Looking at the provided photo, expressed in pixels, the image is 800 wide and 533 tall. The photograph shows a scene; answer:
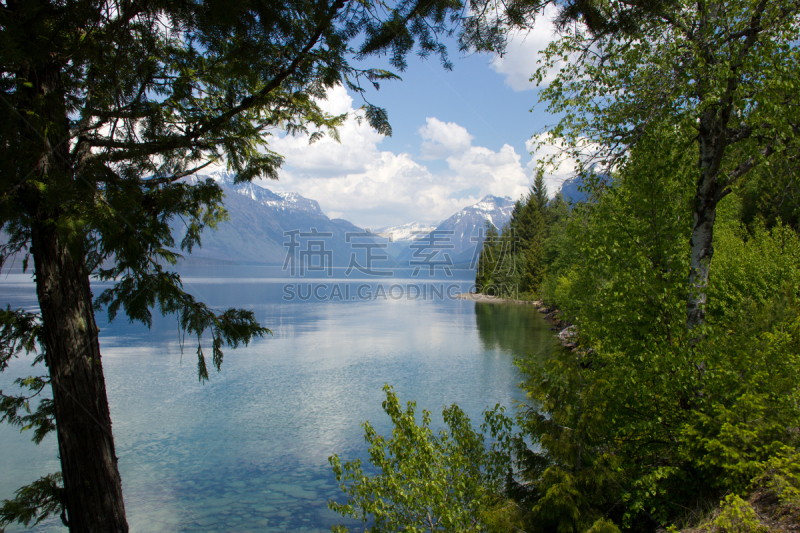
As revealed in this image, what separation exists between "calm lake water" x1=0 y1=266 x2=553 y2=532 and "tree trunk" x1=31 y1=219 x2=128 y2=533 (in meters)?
5.42

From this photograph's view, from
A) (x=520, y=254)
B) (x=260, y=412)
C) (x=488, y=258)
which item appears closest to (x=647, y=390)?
(x=260, y=412)

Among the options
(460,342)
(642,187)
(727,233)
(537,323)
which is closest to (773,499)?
(642,187)

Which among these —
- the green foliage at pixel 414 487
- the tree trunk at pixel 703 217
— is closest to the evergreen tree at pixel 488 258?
the tree trunk at pixel 703 217

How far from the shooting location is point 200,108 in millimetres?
5207

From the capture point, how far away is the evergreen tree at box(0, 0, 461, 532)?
3.36 meters

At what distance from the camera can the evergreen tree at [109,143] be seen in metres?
3.36

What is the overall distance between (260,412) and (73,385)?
11533 millimetres

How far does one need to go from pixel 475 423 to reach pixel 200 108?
1110 centimetres

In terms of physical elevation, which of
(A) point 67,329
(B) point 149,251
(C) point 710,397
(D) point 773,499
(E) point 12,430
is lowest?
(E) point 12,430

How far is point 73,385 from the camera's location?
13.4 feet

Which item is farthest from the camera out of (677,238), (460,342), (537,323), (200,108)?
(537,323)

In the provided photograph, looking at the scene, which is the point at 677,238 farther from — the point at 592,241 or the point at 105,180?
the point at 105,180

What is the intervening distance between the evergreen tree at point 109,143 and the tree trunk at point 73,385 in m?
0.01

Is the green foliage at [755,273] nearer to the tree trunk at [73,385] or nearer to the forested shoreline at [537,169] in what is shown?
the forested shoreline at [537,169]
